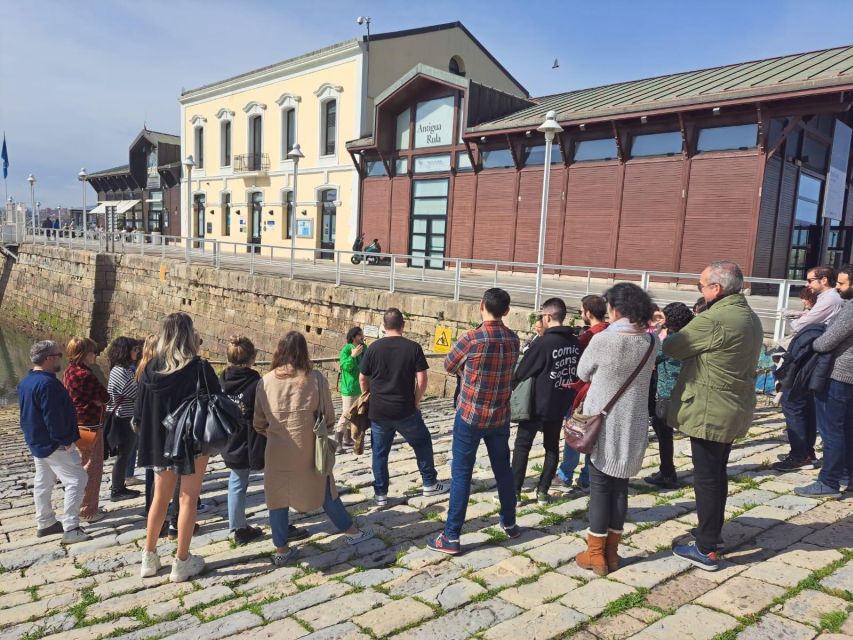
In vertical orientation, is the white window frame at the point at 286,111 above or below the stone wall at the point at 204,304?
above

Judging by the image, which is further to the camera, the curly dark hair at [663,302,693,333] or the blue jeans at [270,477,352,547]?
the curly dark hair at [663,302,693,333]

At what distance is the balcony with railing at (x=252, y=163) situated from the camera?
28250 millimetres

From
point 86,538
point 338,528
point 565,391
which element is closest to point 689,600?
point 565,391

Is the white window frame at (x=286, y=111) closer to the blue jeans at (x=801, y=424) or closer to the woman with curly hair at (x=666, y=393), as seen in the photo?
the woman with curly hair at (x=666, y=393)

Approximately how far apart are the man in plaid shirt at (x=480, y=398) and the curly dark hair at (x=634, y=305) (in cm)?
79

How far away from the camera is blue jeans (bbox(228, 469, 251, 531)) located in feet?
14.2

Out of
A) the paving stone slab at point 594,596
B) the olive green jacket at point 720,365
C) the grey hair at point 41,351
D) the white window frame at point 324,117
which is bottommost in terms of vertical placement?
the paving stone slab at point 594,596

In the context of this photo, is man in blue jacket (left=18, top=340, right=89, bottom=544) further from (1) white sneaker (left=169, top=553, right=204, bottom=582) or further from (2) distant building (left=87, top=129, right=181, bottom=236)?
(2) distant building (left=87, top=129, right=181, bottom=236)

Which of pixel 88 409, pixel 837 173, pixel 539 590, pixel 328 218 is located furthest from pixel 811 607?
pixel 328 218

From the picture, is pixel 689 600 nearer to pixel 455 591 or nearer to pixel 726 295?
pixel 455 591

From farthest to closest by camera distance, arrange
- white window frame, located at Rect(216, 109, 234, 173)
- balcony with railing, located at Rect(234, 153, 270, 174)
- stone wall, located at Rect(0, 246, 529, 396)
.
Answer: white window frame, located at Rect(216, 109, 234, 173) → balcony with railing, located at Rect(234, 153, 270, 174) → stone wall, located at Rect(0, 246, 529, 396)

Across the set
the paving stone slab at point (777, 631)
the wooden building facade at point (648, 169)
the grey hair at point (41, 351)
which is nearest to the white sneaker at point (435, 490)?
the paving stone slab at point (777, 631)

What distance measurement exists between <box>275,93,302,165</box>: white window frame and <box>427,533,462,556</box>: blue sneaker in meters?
25.4

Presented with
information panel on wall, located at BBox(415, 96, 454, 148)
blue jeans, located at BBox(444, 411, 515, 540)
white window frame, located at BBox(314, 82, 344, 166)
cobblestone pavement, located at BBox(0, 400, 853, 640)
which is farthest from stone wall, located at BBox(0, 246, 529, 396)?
information panel on wall, located at BBox(415, 96, 454, 148)
